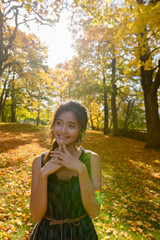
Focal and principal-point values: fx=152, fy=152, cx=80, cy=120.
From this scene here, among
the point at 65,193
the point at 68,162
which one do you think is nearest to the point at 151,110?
the point at 65,193

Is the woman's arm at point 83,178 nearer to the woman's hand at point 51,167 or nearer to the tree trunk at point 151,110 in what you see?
the woman's hand at point 51,167

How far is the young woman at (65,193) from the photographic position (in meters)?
1.41

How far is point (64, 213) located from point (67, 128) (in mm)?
883

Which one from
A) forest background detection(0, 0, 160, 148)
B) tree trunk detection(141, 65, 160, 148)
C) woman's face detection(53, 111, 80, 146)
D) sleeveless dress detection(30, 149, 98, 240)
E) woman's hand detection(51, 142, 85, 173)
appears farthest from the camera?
tree trunk detection(141, 65, 160, 148)

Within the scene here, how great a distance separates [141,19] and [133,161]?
7.29m

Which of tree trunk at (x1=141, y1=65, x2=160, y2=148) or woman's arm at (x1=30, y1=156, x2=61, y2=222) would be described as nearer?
woman's arm at (x1=30, y1=156, x2=61, y2=222)

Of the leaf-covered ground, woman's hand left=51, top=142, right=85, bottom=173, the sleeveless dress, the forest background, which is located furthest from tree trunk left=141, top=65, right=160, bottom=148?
woman's hand left=51, top=142, right=85, bottom=173

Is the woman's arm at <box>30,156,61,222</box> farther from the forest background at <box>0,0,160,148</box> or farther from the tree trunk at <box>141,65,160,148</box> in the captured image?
the tree trunk at <box>141,65,160,148</box>

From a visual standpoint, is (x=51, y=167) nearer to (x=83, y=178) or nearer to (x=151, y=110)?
(x=83, y=178)

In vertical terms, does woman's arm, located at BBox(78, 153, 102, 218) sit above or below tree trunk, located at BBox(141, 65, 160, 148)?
below

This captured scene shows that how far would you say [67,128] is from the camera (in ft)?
5.49

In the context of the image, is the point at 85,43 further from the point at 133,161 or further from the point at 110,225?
the point at 110,225

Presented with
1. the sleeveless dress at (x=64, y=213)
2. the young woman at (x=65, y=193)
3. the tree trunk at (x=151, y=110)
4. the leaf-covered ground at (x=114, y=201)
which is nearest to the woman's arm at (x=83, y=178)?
the young woman at (x=65, y=193)

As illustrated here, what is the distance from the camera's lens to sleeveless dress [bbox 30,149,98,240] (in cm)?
154
